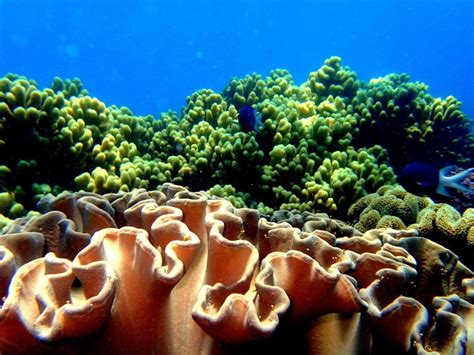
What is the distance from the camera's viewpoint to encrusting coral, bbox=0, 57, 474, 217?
4.06 meters

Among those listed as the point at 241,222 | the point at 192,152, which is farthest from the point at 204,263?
the point at 192,152

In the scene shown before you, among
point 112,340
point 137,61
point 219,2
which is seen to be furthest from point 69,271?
point 219,2

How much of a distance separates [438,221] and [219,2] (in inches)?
4216

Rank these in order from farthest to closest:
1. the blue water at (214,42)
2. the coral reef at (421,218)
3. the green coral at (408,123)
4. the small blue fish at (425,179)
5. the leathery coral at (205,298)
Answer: the blue water at (214,42) → the green coral at (408,123) → the small blue fish at (425,179) → the coral reef at (421,218) → the leathery coral at (205,298)

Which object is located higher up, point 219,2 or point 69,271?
point 219,2

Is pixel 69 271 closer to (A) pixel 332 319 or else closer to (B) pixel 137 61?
(A) pixel 332 319

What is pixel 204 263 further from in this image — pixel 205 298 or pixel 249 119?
pixel 249 119

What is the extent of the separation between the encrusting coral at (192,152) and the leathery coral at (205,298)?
94.5 inches

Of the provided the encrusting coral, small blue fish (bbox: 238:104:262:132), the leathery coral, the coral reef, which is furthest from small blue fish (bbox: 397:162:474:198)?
the leathery coral

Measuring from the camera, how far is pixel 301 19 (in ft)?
349

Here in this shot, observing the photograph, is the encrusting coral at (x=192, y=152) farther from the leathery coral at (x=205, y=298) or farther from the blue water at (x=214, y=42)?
the blue water at (x=214, y=42)

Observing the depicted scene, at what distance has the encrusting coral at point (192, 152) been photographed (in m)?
4.06

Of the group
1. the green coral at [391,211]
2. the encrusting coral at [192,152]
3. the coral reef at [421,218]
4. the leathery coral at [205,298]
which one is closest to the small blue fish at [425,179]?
the encrusting coral at [192,152]

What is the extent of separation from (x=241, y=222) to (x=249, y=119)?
3145mm
